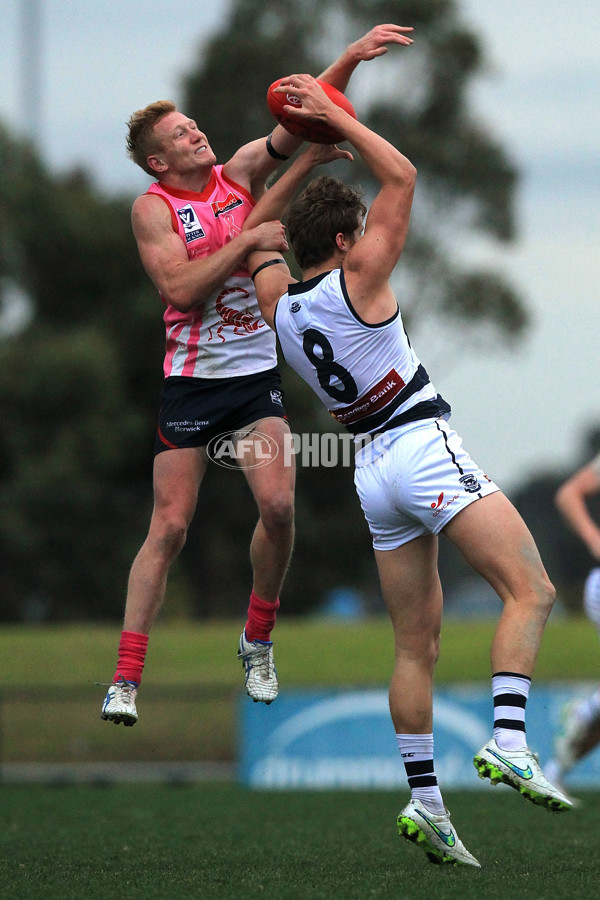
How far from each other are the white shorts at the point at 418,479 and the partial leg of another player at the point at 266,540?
0.72 metres

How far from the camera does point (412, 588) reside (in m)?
5.27

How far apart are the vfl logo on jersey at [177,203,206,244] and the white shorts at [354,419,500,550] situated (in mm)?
1377

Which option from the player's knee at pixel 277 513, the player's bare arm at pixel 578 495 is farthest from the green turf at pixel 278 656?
the player's knee at pixel 277 513

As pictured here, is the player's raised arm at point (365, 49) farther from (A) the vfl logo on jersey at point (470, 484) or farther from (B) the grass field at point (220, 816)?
(B) the grass field at point (220, 816)

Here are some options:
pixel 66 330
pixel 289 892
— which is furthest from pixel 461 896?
pixel 66 330

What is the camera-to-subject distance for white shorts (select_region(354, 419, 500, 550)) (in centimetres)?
500

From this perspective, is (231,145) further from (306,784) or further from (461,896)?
(461,896)

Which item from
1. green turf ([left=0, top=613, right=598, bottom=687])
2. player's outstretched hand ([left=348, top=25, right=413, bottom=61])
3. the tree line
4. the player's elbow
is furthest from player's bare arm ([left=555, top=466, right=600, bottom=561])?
the tree line

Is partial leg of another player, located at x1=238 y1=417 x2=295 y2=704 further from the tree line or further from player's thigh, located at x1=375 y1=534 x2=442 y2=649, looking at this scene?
the tree line

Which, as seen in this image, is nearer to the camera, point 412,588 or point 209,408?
point 412,588

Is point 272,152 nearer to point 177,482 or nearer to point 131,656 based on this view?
point 177,482

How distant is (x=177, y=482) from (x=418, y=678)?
1.43m

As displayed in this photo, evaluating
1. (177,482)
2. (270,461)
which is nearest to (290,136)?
(270,461)

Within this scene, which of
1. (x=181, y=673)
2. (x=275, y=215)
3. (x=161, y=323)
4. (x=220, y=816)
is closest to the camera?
(x=275, y=215)
